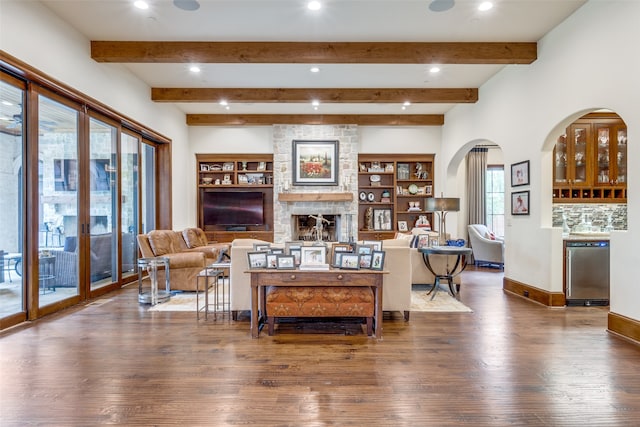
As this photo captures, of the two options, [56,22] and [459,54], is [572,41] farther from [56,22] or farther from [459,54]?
[56,22]

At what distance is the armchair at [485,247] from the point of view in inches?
309

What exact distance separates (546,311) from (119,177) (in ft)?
21.9

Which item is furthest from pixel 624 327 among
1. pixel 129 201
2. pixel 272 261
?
pixel 129 201

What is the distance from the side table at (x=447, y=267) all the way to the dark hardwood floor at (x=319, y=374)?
109 centimetres

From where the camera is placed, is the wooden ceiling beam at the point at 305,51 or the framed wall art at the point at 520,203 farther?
the framed wall art at the point at 520,203

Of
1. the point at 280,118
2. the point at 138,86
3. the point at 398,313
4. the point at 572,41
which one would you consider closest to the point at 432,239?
the point at 398,313

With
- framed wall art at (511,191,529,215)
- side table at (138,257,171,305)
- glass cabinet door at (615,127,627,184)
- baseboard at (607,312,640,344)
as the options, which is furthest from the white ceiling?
baseboard at (607,312,640,344)

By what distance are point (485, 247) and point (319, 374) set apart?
655 centimetres

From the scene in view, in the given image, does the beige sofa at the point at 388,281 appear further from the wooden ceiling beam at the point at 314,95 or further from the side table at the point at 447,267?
the wooden ceiling beam at the point at 314,95

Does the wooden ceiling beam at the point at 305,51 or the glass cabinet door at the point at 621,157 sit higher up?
the wooden ceiling beam at the point at 305,51

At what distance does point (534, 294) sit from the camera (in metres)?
4.96

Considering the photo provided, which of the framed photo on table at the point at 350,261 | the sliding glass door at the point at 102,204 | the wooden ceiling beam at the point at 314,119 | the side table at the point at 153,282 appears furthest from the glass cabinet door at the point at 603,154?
the sliding glass door at the point at 102,204

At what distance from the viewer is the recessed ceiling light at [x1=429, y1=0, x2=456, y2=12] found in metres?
3.79

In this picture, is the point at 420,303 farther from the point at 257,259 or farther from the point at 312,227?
the point at 312,227
